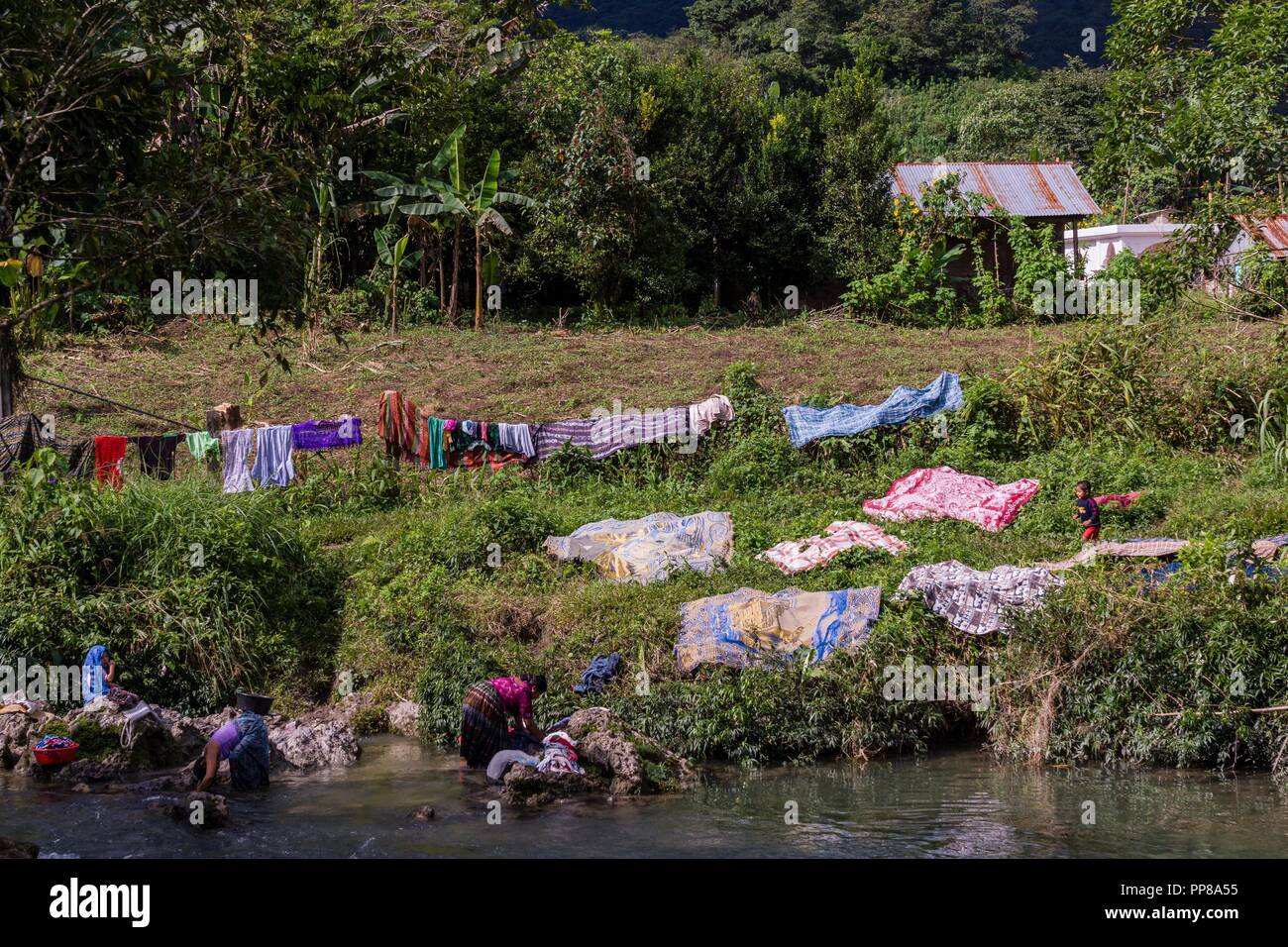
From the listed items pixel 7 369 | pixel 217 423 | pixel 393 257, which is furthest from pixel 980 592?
pixel 393 257

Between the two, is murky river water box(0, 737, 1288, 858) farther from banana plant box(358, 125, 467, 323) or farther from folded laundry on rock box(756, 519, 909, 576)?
banana plant box(358, 125, 467, 323)

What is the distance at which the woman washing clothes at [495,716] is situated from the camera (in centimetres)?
998

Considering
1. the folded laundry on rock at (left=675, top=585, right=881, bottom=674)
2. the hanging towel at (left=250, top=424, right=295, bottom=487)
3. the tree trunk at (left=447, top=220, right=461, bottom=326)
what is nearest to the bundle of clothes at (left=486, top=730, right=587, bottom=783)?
the folded laundry on rock at (left=675, top=585, right=881, bottom=674)

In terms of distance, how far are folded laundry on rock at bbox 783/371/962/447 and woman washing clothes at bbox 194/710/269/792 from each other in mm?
8184

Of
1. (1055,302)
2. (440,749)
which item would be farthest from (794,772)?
(1055,302)

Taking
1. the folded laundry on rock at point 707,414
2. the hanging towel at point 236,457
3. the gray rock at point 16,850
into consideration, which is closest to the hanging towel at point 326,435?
the hanging towel at point 236,457

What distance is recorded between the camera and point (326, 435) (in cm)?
1586

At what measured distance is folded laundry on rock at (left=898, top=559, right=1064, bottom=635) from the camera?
1072cm

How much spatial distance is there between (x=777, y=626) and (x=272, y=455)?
7.26m

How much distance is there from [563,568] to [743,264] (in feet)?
45.1

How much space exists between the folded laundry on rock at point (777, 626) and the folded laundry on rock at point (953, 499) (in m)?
2.87

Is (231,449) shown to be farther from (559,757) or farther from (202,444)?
(559,757)

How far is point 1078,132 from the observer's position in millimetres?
38344

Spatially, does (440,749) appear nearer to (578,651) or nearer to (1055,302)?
(578,651)
